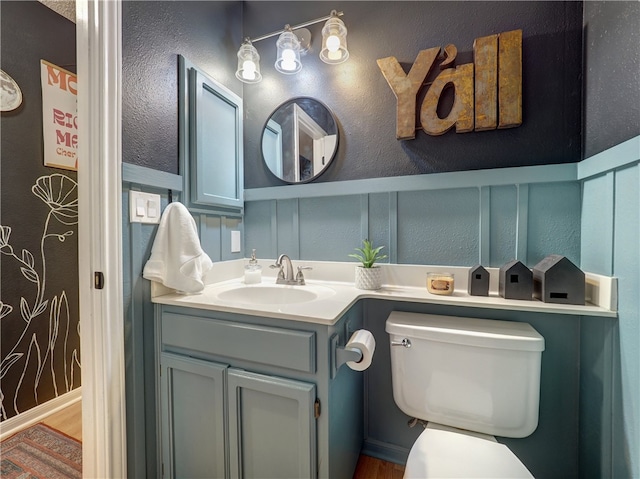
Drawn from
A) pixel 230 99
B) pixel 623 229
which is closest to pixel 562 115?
pixel 623 229

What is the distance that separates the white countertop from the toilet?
4.0 inches

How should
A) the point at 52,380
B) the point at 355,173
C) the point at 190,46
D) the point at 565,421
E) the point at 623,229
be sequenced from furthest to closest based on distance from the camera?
the point at 52,380 < the point at 355,173 < the point at 190,46 < the point at 565,421 < the point at 623,229

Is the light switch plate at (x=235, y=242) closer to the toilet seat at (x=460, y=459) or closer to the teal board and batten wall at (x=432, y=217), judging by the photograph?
the teal board and batten wall at (x=432, y=217)

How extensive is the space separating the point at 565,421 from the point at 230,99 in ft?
6.97

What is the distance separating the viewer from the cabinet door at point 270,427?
0.82 meters

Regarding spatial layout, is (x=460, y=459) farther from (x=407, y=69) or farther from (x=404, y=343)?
(x=407, y=69)

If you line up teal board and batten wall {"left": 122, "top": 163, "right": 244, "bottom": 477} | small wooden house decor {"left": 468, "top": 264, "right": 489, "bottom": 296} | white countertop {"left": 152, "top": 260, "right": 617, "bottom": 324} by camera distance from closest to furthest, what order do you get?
1. white countertop {"left": 152, "top": 260, "right": 617, "bottom": 324}
2. teal board and batten wall {"left": 122, "top": 163, "right": 244, "bottom": 477}
3. small wooden house decor {"left": 468, "top": 264, "right": 489, "bottom": 296}

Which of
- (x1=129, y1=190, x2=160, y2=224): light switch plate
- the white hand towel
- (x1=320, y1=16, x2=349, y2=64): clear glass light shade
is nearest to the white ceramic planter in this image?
the white hand towel

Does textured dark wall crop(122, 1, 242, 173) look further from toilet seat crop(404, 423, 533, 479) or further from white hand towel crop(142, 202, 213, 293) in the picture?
toilet seat crop(404, 423, 533, 479)

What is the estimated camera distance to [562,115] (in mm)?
1061

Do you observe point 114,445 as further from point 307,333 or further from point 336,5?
point 336,5

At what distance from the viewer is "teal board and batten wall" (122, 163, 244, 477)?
97 centimetres

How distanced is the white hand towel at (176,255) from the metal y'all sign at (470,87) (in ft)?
3.42

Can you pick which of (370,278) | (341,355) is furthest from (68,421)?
(370,278)
